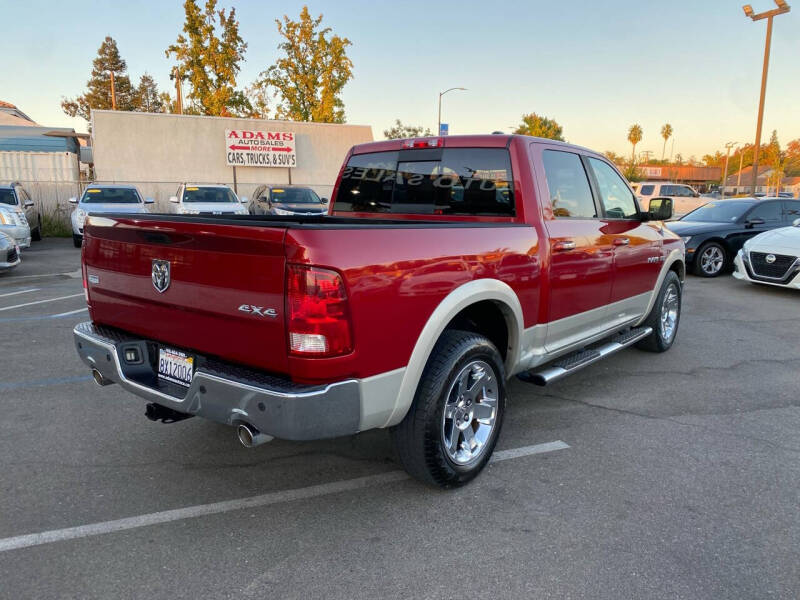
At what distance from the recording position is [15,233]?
12.3m

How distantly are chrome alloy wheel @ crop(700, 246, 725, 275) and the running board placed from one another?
690cm

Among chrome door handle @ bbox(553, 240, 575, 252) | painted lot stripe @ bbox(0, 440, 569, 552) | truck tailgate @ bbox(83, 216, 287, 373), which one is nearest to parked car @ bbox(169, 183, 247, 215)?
truck tailgate @ bbox(83, 216, 287, 373)

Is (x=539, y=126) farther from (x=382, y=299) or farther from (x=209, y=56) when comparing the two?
(x=382, y=299)

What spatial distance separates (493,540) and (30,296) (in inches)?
330

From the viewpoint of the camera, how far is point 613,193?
4.74m

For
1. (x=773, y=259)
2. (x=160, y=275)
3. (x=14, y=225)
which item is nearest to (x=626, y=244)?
(x=160, y=275)

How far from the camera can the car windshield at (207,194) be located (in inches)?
632

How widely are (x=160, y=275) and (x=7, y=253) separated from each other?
925 cm

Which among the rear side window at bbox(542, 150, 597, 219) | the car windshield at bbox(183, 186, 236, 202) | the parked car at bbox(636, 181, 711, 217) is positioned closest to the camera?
the rear side window at bbox(542, 150, 597, 219)

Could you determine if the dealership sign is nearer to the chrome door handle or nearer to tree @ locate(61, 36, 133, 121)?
the chrome door handle

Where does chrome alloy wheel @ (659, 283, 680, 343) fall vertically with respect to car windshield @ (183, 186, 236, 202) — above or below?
below

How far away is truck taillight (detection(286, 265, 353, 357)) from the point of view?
7.46 ft

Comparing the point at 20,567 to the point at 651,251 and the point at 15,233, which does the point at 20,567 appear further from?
the point at 15,233

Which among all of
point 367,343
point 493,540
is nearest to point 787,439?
point 493,540
